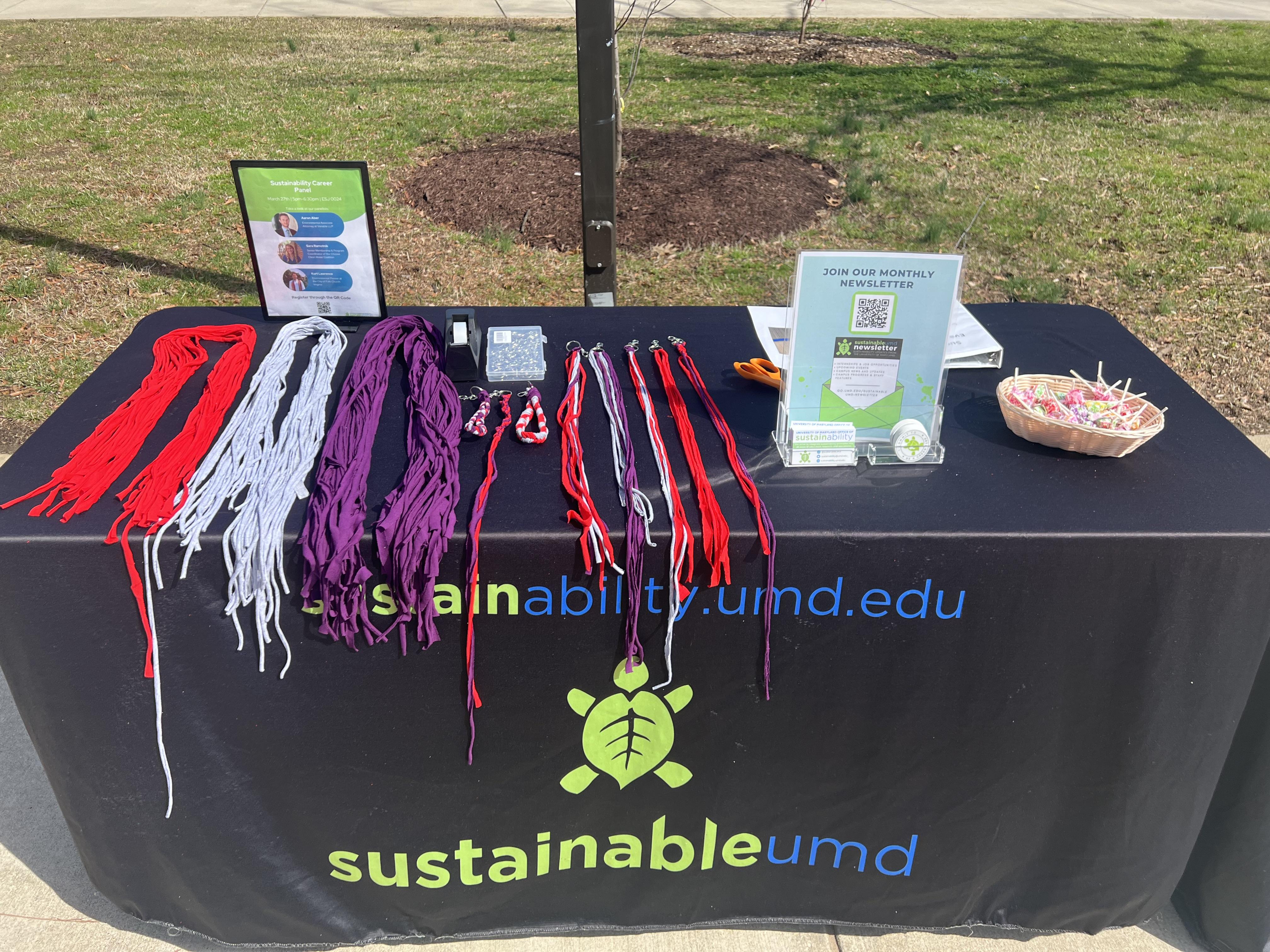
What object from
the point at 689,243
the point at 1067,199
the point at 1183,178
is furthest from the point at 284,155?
the point at 1183,178

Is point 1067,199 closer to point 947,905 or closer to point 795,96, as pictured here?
point 795,96

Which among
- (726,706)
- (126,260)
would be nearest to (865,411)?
(726,706)

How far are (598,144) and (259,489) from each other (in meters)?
1.79

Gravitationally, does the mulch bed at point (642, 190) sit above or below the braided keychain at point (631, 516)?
below

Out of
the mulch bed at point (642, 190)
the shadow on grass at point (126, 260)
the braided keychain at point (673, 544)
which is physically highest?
the braided keychain at point (673, 544)

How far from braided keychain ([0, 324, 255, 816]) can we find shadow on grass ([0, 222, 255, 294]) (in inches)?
111

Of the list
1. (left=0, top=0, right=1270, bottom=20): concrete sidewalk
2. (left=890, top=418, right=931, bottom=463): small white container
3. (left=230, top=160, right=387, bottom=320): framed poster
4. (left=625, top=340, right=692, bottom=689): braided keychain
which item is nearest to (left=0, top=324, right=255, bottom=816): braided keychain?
(left=230, top=160, right=387, bottom=320): framed poster

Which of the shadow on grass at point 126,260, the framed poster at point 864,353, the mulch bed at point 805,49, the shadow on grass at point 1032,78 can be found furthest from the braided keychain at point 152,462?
the mulch bed at point 805,49

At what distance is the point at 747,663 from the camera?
4.95ft

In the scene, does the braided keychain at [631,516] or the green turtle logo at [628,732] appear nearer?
the braided keychain at [631,516]

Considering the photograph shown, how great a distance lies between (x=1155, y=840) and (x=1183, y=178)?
533 centimetres

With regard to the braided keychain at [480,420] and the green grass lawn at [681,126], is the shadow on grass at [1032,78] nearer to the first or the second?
the green grass lawn at [681,126]

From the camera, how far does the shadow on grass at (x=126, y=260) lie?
14.7ft

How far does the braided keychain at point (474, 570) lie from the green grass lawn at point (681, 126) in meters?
2.70
